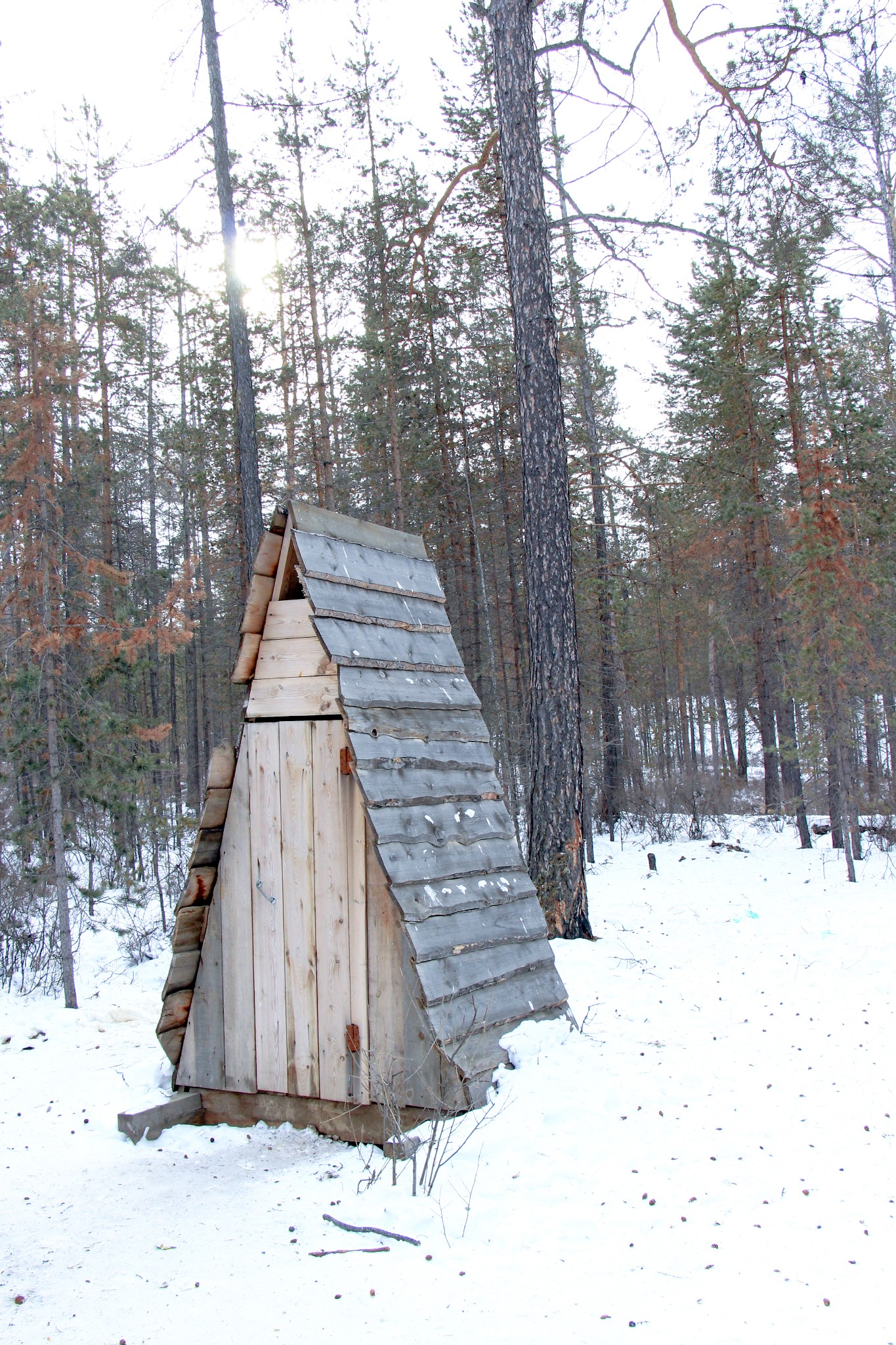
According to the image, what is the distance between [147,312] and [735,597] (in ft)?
52.7

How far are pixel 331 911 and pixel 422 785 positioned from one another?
2.72ft

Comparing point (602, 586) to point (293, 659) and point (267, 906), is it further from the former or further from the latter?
point (267, 906)

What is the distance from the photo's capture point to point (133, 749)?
9727mm

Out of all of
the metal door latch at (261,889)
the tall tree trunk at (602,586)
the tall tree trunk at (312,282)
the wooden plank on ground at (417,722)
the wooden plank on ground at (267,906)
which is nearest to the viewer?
the wooden plank on ground at (417,722)

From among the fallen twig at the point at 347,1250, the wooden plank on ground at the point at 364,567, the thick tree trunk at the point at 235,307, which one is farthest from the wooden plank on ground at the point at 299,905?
the thick tree trunk at the point at 235,307

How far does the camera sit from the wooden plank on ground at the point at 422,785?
446cm

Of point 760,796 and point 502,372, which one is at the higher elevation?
point 502,372

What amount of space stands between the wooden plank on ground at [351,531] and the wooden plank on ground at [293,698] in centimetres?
91

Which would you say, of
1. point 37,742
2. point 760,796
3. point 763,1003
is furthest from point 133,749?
point 760,796

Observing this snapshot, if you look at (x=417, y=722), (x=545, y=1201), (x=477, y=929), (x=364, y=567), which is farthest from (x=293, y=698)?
(x=545, y=1201)

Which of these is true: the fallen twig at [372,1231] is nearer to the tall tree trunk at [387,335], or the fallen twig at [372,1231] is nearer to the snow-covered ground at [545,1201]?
the snow-covered ground at [545,1201]

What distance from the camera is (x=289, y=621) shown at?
4992mm

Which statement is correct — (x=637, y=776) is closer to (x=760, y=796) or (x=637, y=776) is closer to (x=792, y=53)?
(x=760, y=796)

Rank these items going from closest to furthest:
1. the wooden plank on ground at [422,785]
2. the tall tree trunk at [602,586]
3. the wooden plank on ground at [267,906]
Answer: the wooden plank on ground at [422,785] → the wooden plank on ground at [267,906] → the tall tree trunk at [602,586]
